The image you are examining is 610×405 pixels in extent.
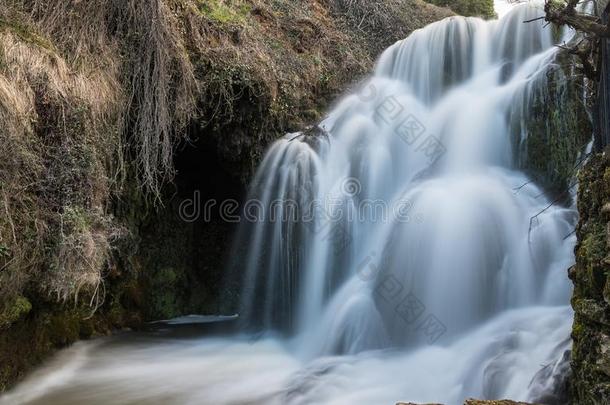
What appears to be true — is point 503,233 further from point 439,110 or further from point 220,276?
point 220,276

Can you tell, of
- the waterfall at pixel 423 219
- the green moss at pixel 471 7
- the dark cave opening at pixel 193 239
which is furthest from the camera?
the green moss at pixel 471 7

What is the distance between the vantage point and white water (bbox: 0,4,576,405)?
4.20m

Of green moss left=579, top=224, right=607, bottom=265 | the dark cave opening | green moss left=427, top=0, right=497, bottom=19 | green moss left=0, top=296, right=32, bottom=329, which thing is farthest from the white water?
green moss left=427, top=0, right=497, bottom=19

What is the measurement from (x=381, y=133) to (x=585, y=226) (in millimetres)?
4621

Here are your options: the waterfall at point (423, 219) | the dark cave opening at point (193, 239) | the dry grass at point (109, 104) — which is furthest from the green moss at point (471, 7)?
the dark cave opening at point (193, 239)

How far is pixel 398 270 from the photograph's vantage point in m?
5.41

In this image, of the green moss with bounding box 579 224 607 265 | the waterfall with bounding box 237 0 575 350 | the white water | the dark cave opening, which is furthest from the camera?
the dark cave opening

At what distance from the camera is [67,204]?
394cm

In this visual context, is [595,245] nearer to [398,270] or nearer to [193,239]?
[398,270]

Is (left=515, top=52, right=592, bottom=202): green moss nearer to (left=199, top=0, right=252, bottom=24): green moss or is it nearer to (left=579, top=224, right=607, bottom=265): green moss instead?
(left=579, top=224, right=607, bottom=265): green moss

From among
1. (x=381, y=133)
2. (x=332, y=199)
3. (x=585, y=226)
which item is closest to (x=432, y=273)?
(x=332, y=199)

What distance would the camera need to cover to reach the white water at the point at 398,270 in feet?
13.8

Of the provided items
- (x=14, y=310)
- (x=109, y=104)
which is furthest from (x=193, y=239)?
(x=14, y=310)

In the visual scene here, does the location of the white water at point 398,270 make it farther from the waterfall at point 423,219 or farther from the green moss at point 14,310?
the green moss at point 14,310
